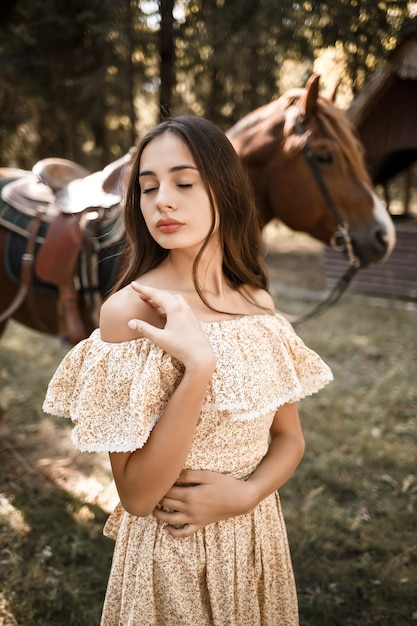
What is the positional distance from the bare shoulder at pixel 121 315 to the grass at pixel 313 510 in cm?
144

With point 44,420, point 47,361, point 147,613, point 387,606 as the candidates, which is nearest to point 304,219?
point 387,606

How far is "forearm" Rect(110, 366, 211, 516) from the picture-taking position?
99 centimetres

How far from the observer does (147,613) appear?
115 cm

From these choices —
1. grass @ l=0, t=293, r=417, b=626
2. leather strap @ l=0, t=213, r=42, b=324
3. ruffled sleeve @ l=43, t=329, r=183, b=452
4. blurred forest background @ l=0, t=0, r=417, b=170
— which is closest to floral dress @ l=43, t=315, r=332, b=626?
ruffled sleeve @ l=43, t=329, r=183, b=452

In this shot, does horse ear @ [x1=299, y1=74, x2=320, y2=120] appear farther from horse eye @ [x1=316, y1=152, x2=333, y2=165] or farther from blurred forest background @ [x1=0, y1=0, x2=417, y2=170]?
horse eye @ [x1=316, y1=152, x2=333, y2=165]

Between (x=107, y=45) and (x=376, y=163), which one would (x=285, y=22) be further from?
(x=376, y=163)

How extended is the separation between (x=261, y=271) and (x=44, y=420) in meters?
2.76

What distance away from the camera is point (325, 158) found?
2510 millimetres

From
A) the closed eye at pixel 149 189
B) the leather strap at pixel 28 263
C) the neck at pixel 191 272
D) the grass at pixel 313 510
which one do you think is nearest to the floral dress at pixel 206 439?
the neck at pixel 191 272

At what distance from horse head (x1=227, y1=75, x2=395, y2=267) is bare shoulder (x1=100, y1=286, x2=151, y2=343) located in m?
1.72

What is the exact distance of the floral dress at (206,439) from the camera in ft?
3.47

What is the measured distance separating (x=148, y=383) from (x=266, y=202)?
1.95 metres

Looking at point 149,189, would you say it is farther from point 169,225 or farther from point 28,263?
point 28,263

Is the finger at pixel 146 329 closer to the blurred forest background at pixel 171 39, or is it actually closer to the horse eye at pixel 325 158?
the blurred forest background at pixel 171 39
